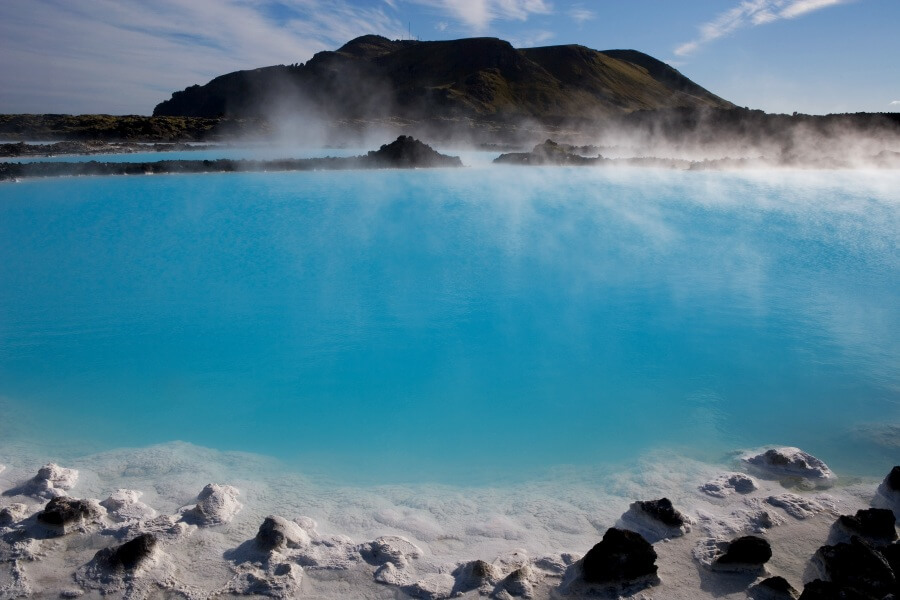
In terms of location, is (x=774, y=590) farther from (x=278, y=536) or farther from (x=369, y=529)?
(x=278, y=536)

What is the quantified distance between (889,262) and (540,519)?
31.1ft

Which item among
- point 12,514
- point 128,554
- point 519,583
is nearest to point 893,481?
point 519,583

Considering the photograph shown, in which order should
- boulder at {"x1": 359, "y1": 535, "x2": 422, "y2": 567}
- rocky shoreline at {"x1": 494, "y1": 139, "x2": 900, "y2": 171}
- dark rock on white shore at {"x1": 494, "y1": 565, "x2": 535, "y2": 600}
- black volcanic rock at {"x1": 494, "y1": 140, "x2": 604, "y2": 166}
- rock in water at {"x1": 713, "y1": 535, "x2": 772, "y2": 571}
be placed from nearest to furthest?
dark rock on white shore at {"x1": 494, "y1": 565, "x2": 535, "y2": 600} < rock in water at {"x1": 713, "y1": 535, "x2": 772, "y2": 571} < boulder at {"x1": 359, "y1": 535, "x2": 422, "y2": 567} < rocky shoreline at {"x1": 494, "y1": 139, "x2": 900, "y2": 171} < black volcanic rock at {"x1": 494, "y1": 140, "x2": 604, "y2": 166}

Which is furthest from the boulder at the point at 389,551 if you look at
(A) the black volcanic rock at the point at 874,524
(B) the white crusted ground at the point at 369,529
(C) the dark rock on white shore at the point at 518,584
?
(A) the black volcanic rock at the point at 874,524

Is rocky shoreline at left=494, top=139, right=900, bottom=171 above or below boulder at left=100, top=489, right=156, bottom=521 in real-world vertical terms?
above

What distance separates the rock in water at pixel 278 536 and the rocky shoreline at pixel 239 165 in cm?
1653

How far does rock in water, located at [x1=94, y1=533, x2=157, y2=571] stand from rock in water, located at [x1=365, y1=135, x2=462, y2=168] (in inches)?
730

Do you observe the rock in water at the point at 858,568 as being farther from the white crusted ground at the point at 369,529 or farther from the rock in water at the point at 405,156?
the rock in water at the point at 405,156

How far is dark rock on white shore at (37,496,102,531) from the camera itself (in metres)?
2.89

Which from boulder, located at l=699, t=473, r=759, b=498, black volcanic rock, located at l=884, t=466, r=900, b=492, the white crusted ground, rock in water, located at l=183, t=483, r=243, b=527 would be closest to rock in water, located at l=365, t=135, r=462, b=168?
the white crusted ground

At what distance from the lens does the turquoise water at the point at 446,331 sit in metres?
4.30

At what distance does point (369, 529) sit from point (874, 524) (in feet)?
8.47

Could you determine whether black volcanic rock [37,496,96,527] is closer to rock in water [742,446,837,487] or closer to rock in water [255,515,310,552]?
rock in water [255,515,310,552]

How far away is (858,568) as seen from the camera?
2.47 metres
